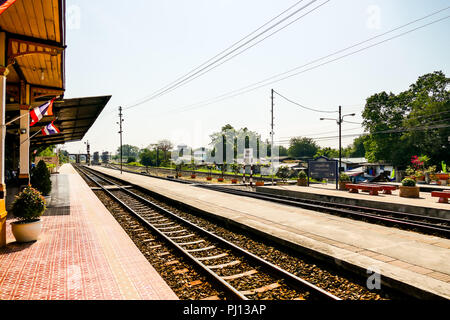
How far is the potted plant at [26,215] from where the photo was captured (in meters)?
7.42

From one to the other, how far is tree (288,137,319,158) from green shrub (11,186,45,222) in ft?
338

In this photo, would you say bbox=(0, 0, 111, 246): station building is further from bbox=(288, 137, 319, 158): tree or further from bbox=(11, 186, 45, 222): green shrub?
bbox=(288, 137, 319, 158): tree

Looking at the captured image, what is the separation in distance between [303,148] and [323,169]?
286ft

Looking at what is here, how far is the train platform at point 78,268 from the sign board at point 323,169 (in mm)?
15837

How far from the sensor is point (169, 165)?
69.5m

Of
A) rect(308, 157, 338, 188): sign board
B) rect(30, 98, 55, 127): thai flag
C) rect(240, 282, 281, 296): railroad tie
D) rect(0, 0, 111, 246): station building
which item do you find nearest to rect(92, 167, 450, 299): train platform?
rect(240, 282, 281, 296): railroad tie

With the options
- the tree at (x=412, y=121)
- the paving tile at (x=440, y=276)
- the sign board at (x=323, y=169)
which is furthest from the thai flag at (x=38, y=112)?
the tree at (x=412, y=121)

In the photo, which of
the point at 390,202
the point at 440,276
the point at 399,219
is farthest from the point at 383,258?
the point at 390,202

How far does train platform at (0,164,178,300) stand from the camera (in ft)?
14.9

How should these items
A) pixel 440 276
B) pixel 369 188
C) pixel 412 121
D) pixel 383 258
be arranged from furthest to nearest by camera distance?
pixel 412 121
pixel 369 188
pixel 383 258
pixel 440 276

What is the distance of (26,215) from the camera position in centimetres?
752

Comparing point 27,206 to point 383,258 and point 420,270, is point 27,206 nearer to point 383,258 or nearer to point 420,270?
point 383,258

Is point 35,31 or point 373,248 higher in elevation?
point 35,31
